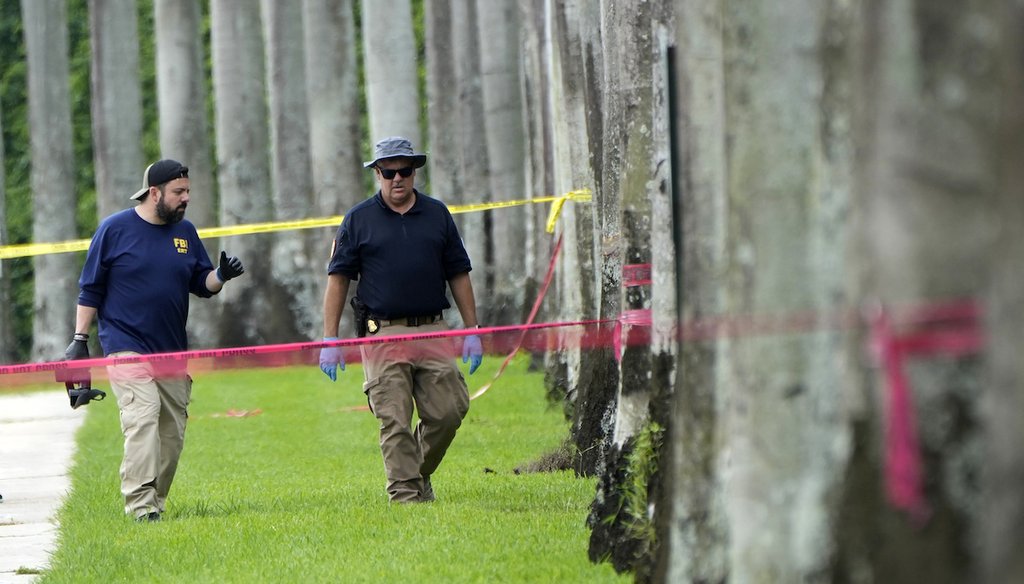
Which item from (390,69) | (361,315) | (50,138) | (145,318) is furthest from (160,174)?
(50,138)

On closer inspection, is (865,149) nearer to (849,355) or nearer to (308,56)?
(849,355)

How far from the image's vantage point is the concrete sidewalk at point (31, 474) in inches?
361

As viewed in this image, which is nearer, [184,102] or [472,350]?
[472,350]

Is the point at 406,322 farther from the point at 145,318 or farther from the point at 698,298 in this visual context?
the point at 698,298

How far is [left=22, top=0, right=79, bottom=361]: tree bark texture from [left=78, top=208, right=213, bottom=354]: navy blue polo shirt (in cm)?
1981

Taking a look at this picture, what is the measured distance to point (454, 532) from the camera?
854 cm

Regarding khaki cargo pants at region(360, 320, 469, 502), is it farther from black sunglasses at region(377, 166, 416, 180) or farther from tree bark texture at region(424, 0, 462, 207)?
tree bark texture at region(424, 0, 462, 207)

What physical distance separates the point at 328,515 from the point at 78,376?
1526mm

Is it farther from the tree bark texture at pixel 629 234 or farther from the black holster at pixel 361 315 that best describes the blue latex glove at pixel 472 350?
the tree bark texture at pixel 629 234

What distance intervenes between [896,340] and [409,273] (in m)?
5.92

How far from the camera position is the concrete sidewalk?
9.18 m

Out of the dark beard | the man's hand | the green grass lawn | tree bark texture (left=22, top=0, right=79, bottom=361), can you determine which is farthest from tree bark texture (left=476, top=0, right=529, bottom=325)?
the man's hand

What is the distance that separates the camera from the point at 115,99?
27.2 meters

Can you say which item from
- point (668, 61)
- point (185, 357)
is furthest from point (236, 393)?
point (668, 61)
